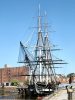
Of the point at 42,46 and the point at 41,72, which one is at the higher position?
the point at 42,46

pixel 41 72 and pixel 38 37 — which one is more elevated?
pixel 38 37

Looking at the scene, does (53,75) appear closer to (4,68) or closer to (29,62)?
(29,62)

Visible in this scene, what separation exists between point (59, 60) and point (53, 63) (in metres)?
3.93

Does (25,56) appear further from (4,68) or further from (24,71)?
(4,68)

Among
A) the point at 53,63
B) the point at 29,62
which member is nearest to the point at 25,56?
the point at 29,62

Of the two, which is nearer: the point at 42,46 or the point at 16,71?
the point at 42,46

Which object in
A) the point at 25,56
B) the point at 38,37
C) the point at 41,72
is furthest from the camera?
the point at 38,37

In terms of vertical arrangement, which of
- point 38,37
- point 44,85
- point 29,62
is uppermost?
point 38,37

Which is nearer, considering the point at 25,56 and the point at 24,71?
the point at 25,56

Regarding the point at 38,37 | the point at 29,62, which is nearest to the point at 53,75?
the point at 38,37

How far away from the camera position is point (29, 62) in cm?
7706

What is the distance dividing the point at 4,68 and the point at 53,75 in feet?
169

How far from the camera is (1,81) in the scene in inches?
5536

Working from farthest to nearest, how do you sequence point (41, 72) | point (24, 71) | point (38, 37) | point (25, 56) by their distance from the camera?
point (24, 71) < point (38, 37) < point (41, 72) < point (25, 56)
